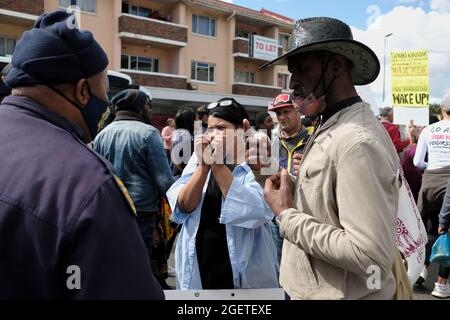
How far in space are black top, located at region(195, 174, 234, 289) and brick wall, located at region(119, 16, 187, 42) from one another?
2116 cm

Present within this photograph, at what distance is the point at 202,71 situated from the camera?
26266mm

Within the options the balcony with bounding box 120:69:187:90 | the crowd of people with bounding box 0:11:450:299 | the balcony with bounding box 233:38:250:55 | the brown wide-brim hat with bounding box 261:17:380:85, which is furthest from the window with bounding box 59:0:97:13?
the brown wide-brim hat with bounding box 261:17:380:85

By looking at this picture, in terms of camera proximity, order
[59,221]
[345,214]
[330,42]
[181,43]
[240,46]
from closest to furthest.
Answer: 1. [59,221]
2. [345,214]
3. [330,42]
4. [181,43]
5. [240,46]

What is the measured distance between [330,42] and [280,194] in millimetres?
619

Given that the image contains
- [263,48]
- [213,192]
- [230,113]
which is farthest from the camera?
[263,48]

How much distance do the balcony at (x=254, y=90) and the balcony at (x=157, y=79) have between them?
13.0ft

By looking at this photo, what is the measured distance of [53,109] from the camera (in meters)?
1.28

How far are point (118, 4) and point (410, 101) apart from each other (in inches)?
737

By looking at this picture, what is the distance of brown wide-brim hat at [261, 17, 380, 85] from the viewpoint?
1656 mm

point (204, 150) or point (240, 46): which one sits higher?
point (240, 46)

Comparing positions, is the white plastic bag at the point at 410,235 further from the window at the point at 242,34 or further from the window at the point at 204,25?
the window at the point at 242,34

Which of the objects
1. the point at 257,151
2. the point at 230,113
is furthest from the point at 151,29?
the point at 257,151

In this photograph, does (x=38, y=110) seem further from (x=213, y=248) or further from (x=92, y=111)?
(x=213, y=248)

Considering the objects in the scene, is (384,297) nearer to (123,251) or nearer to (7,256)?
(123,251)
